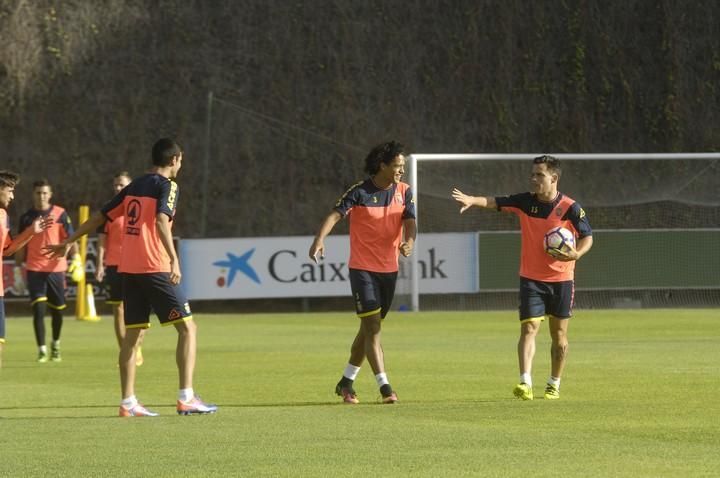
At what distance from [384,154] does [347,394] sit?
6.76 feet

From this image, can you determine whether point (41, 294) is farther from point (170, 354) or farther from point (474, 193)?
point (474, 193)

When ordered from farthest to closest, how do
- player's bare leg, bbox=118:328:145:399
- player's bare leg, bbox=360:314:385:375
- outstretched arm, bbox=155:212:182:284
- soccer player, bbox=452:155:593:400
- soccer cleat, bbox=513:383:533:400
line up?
soccer player, bbox=452:155:593:400 → player's bare leg, bbox=360:314:385:375 → soccer cleat, bbox=513:383:533:400 → player's bare leg, bbox=118:328:145:399 → outstretched arm, bbox=155:212:182:284

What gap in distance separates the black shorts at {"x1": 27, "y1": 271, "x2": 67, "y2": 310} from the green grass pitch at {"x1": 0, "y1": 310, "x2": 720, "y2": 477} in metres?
0.80

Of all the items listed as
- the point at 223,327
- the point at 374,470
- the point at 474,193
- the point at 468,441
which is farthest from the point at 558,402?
the point at 474,193

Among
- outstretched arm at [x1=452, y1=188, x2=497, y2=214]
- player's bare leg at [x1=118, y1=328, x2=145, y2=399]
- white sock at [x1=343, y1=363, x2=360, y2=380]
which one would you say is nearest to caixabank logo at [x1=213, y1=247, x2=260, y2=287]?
white sock at [x1=343, y1=363, x2=360, y2=380]

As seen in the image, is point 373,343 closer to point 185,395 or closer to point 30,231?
point 185,395

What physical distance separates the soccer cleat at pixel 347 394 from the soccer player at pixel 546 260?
1442 millimetres

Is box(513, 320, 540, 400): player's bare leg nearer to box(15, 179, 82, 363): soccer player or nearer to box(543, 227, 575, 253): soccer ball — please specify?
box(543, 227, 575, 253): soccer ball

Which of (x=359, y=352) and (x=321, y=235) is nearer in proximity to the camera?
(x=321, y=235)

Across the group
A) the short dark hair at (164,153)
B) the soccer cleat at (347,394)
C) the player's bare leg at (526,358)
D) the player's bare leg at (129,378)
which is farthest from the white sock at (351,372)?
the short dark hair at (164,153)

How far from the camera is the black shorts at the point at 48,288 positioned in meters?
19.7

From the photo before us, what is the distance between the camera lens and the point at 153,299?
11641mm

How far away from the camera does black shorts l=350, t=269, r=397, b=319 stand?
1271 centimetres

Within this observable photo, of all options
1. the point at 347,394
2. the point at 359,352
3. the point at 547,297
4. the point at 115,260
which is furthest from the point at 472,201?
the point at 115,260
